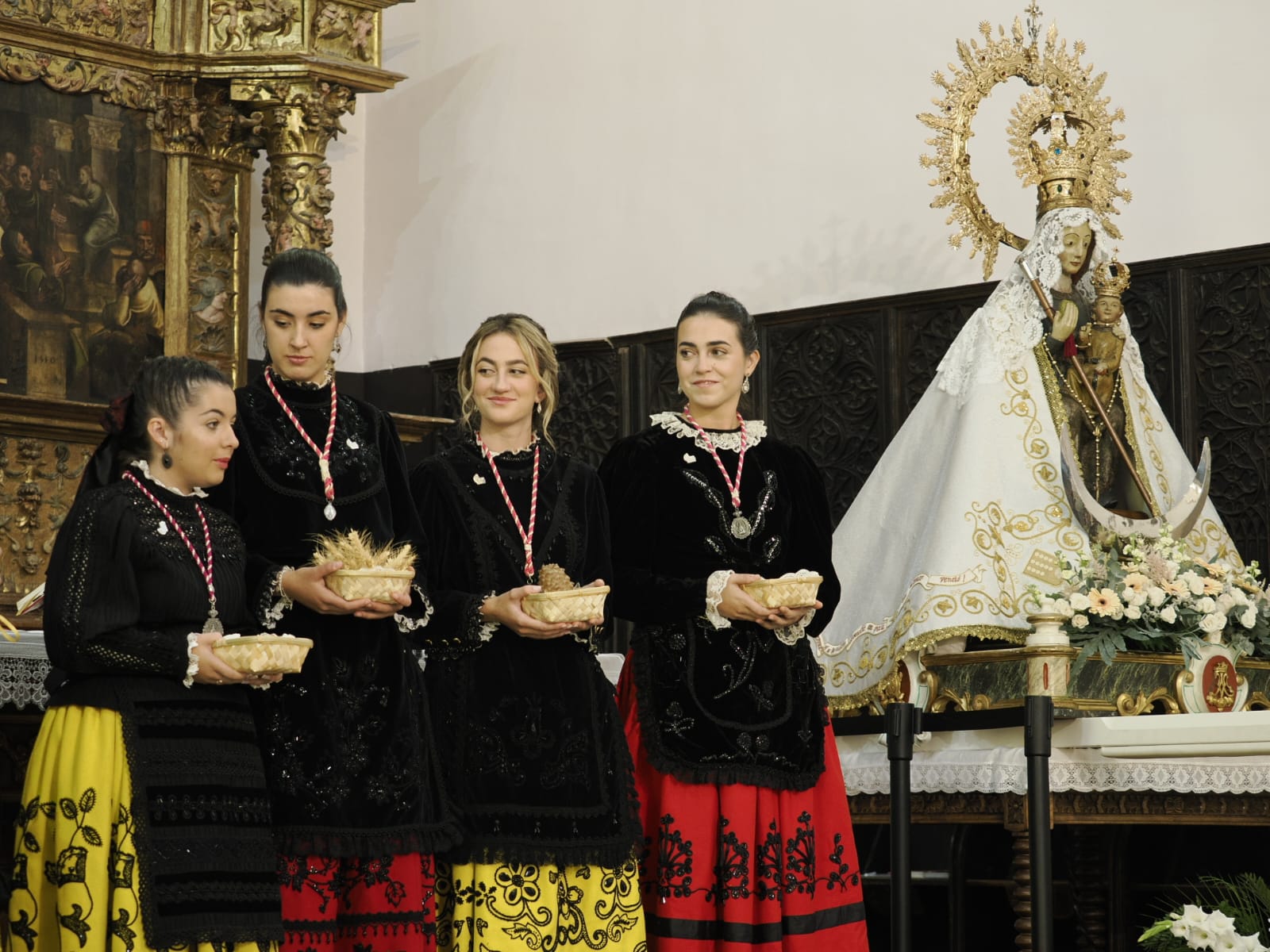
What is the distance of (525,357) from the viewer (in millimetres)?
4371

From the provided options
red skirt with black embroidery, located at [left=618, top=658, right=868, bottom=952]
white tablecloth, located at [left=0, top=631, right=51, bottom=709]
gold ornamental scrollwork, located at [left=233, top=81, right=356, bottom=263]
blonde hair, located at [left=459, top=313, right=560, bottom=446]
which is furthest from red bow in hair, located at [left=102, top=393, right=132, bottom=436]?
gold ornamental scrollwork, located at [left=233, top=81, right=356, bottom=263]

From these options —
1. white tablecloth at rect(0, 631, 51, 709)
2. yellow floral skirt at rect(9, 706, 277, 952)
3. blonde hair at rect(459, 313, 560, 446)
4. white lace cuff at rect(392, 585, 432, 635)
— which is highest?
blonde hair at rect(459, 313, 560, 446)

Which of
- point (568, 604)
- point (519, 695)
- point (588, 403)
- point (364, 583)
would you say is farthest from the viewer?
point (588, 403)

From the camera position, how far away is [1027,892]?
548 cm

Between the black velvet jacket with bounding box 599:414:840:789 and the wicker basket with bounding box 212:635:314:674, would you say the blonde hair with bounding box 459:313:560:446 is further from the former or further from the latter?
the wicker basket with bounding box 212:635:314:674

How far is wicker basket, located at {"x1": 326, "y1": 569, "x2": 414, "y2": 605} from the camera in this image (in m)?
3.76

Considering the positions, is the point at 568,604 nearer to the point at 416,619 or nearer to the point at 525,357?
the point at 416,619

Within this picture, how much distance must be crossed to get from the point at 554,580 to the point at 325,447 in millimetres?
543

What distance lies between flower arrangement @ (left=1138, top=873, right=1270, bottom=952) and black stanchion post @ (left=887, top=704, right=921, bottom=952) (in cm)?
64

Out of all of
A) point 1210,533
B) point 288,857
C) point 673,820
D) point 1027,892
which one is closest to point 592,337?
point 1210,533

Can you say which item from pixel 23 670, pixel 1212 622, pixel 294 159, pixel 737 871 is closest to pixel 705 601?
pixel 737 871

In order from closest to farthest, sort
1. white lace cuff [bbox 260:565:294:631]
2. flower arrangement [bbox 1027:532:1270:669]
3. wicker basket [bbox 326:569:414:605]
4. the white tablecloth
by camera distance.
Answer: wicker basket [bbox 326:569:414:605] < white lace cuff [bbox 260:565:294:631] < the white tablecloth < flower arrangement [bbox 1027:532:1270:669]

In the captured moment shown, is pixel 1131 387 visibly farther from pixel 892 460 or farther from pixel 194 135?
pixel 194 135

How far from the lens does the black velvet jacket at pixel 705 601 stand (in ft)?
14.8
